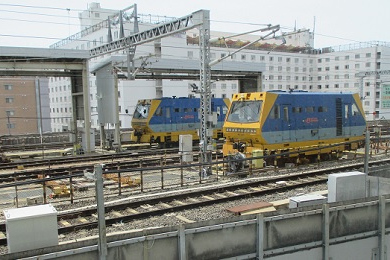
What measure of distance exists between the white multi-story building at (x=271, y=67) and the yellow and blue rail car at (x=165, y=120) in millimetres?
26322

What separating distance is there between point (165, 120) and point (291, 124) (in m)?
9.79

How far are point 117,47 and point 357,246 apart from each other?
17593 mm

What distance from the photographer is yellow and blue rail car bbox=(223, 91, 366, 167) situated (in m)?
14.9

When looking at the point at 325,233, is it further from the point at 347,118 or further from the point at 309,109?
the point at 347,118

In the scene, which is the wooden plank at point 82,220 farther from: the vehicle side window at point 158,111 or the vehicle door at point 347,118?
the vehicle side window at point 158,111

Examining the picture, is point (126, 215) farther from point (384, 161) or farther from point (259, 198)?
point (384, 161)

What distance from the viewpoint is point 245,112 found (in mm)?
15508

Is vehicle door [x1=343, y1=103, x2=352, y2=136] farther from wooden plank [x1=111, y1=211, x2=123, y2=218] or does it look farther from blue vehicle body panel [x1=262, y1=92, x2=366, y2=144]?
wooden plank [x1=111, y1=211, x2=123, y2=218]

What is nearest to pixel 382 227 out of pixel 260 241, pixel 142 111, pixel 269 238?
pixel 269 238

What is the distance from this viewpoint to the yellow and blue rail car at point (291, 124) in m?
14.9

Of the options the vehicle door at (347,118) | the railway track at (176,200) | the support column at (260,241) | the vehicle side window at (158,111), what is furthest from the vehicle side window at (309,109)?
the support column at (260,241)

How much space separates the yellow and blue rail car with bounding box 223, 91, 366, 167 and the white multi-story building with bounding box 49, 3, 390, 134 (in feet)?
116

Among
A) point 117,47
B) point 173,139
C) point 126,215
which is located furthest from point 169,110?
point 126,215

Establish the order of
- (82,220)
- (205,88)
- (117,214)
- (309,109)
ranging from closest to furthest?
(82,220)
(117,214)
(205,88)
(309,109)
